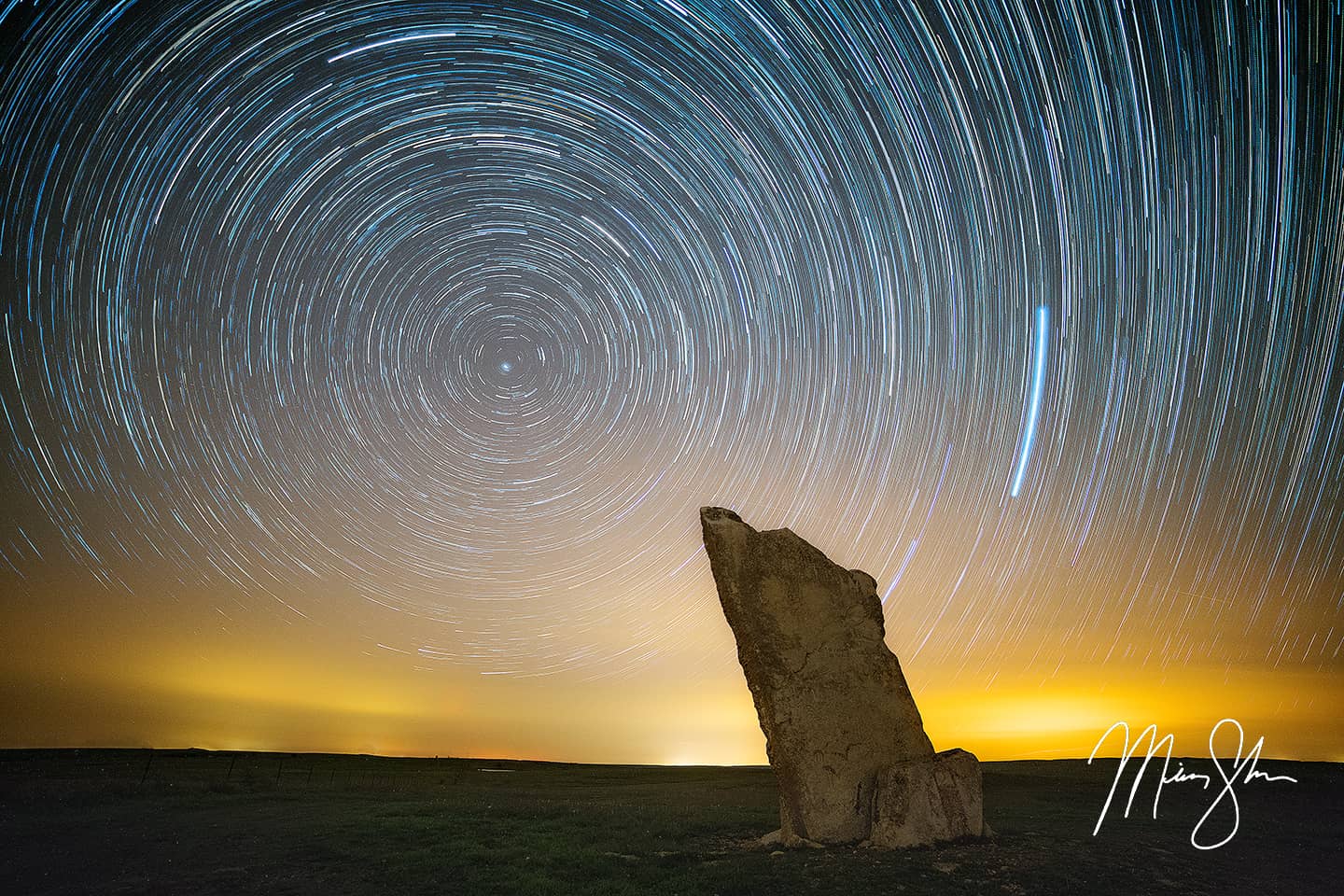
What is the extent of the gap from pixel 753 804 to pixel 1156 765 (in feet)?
82.6

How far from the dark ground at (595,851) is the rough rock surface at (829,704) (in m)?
0.57

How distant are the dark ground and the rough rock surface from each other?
0.57 metres

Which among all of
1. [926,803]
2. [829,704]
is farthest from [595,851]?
[926,803]

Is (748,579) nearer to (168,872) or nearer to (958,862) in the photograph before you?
(958,862)

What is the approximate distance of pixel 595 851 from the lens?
12.7 m

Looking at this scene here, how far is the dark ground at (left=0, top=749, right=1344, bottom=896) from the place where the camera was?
10.4 meters

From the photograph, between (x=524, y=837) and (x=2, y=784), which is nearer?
(x=524, y=837)

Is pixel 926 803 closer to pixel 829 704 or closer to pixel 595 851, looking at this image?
pixel 829 704

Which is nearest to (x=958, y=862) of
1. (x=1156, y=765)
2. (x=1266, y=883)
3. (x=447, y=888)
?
(x=1266, y=883)

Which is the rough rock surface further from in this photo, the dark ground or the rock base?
the dark ground

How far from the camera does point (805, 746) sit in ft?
41.2

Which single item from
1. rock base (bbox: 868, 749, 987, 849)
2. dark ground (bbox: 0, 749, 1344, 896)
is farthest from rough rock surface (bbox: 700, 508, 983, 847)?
dark ground (bbox: 0, 749, 1344, 896)

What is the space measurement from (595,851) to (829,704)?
173 inches

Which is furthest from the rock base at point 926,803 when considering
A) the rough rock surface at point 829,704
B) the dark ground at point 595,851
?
the dark ground at point 595,851
